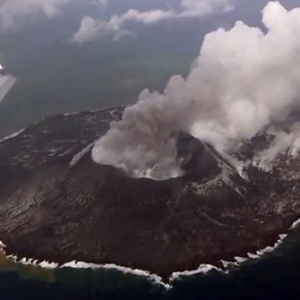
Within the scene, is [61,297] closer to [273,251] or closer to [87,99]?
[273,251]

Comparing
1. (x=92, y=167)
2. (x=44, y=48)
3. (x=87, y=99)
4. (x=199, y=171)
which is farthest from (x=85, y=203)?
(x=44, y=48)

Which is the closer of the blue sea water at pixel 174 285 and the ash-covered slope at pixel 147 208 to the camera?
the blue sea water at pixel 174 285

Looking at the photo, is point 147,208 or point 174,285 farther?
point 147,208

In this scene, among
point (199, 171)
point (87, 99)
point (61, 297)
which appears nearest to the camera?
point (61, 297)

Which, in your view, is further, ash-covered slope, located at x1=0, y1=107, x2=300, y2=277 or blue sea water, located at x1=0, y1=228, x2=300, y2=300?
ash-covered slope, located at x1=0, y1=107, x2=300, y2=277
